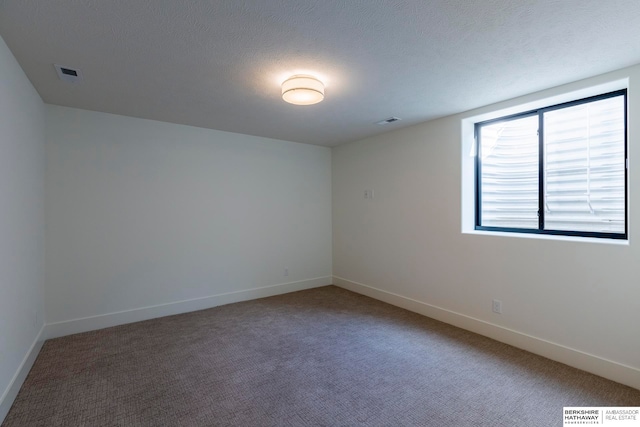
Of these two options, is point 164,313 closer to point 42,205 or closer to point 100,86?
point 42,205

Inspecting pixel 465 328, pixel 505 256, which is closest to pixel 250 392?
pixel 465 328

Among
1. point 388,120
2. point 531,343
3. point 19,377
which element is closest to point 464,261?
point 531,343

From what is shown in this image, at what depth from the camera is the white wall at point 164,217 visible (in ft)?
10.7

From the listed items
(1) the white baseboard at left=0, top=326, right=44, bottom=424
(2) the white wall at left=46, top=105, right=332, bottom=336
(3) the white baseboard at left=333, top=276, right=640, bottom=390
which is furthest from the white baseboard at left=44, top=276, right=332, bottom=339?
(3) the white baseboard at left=333, top=276, right=640, bottom=390

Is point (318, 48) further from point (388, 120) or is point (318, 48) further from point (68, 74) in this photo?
point (68, 74)

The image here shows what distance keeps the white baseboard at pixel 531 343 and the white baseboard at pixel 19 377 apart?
Result: 3829 millimetres

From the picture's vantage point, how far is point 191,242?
4.00 metres

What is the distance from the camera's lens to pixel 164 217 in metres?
3.82

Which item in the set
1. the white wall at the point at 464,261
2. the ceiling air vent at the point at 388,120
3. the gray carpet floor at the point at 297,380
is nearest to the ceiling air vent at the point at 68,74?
the gray carpet floor at the point at 297,380

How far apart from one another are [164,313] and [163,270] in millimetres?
538

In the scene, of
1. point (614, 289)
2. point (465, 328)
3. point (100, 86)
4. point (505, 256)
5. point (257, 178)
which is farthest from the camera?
point (257, 178)

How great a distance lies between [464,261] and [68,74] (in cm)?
417

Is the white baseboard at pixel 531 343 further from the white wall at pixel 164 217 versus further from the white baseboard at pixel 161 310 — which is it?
the white wall at pixel 164 217

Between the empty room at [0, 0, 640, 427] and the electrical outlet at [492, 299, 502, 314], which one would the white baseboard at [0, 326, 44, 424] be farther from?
the electrical outlet at [492, 299, 502, 314]
